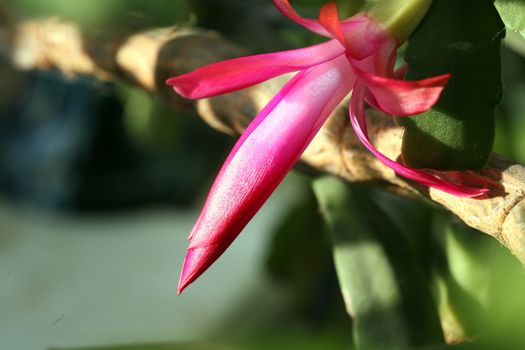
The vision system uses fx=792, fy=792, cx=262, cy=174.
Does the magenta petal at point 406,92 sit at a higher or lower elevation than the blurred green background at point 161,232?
higher

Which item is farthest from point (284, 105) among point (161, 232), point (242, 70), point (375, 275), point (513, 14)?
point (161, 232)

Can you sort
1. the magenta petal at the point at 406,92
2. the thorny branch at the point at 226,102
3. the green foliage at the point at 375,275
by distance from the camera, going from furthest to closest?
the green foliage at the point at 375,275, the thorny branch at the point at 226,102, the magenta petal at the point at 406,92

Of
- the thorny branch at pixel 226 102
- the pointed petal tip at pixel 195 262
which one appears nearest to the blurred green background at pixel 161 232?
the thorny branch at pixel 226 102

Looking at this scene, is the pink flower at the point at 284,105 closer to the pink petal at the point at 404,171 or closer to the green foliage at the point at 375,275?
the pink petal at the point at 404,171

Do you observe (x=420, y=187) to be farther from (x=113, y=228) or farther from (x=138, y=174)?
(x=138, y=174)

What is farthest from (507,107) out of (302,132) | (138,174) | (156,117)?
(138,174)

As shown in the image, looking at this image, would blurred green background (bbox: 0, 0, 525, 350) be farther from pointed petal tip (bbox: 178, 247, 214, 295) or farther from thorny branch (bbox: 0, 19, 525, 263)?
pointed petal tip (bbox: 178, 247, 214, 295)
